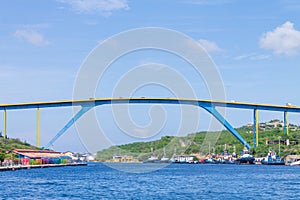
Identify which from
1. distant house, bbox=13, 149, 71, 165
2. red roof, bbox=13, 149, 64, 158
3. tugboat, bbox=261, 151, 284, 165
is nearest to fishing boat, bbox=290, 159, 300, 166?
tugboat, bbox=261, 151, 284, 165

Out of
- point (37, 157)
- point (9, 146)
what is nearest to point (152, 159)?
point (9, 146)

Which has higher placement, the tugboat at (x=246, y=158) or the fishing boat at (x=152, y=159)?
the tugboat at (x=246, y=158)

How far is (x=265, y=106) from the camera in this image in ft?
294

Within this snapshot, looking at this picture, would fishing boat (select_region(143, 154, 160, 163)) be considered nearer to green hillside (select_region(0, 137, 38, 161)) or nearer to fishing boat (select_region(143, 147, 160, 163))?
fishing boat (select_region(143, 147, 160, 163))

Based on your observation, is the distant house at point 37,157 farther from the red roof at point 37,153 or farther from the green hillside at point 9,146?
the green hillside at point 9,146

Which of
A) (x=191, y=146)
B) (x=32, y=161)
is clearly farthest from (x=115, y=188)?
(x=191, y=146)

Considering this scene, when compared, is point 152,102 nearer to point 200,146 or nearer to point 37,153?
point 37,153

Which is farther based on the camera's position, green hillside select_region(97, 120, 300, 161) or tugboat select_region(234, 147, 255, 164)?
green hillside select_region(97, 120, 300, 161)

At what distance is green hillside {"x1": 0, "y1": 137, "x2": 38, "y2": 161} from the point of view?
73700 millimetres

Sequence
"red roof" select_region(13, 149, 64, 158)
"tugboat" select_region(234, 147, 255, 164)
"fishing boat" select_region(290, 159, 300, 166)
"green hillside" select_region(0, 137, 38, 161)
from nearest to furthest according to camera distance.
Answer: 1. "green hillside" select_region(0, 137, 38, 161)
2. "red roof" select_region(13, 149, 64, 158)
3. "fishing boat" select_region(290, 159, 300, 166)
4. "tugboat" select_region(234, 147, 255, 164)

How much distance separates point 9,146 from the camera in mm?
86562

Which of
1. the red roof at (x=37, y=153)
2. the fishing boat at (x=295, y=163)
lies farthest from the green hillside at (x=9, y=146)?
the fishing boat at (x=295, y=163)

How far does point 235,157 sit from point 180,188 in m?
76.7

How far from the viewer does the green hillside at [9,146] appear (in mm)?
73700
